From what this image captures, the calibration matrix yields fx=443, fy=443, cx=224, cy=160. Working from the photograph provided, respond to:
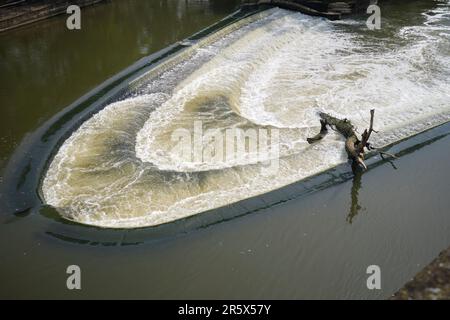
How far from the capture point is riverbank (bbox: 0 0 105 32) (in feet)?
49.1

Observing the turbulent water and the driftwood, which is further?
the driftwood

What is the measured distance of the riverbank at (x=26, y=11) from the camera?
15.0 m

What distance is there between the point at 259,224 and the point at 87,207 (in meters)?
2.85

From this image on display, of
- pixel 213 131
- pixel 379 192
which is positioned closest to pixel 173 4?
pixel 213 131

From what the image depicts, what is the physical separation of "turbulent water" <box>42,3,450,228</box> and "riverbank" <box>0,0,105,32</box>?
6392 mm

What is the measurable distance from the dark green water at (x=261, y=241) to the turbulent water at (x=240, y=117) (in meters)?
0.44

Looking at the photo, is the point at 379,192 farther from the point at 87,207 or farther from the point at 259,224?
the point at 87,207

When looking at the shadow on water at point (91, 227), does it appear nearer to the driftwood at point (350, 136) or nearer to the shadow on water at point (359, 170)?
the shadow on water at point (359, 170)

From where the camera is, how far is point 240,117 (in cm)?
1005

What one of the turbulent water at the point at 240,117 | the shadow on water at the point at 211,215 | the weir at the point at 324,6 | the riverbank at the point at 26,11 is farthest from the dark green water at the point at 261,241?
the weir at the point at 324,6

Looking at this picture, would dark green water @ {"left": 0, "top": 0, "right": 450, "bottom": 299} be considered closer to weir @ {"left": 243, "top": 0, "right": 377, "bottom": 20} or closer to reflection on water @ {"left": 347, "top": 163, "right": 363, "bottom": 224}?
reflection on water @ {"left": 347, "top": 163, "right": 363, "bottom": 224}

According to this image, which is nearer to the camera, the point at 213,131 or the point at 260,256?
the point at 260,256

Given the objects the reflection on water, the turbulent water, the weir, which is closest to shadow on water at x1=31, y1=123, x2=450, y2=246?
the reflection on water
